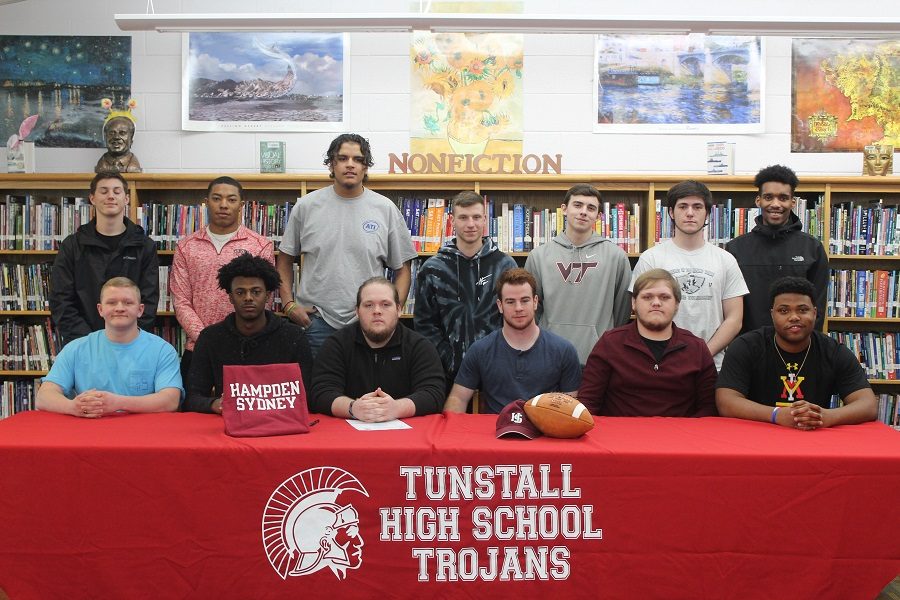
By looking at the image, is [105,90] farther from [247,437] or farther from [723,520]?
[723,520]

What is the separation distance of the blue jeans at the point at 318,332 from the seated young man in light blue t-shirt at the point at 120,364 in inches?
33.4

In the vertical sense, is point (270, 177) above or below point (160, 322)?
above

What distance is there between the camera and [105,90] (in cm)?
540

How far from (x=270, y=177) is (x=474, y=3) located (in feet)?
5.46

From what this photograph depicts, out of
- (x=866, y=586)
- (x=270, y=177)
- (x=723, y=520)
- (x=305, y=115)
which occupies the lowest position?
(x=866, y=586)

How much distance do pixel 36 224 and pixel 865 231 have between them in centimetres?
523

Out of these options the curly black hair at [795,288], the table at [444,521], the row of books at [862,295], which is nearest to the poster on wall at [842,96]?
the row of books at [862,295]

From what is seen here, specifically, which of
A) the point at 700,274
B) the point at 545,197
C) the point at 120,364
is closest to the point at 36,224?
Result: the point at 120,364

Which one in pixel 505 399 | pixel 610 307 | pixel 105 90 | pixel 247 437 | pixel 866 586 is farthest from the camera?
pixel 105 90

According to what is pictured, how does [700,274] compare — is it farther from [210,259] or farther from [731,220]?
[210,259]

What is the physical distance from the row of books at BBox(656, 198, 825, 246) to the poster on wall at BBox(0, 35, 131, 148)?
3.60 metres

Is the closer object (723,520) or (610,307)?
(723,520)

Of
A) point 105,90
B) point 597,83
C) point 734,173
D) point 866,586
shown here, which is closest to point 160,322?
point 105,90

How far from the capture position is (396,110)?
Result: 5.40 metres
